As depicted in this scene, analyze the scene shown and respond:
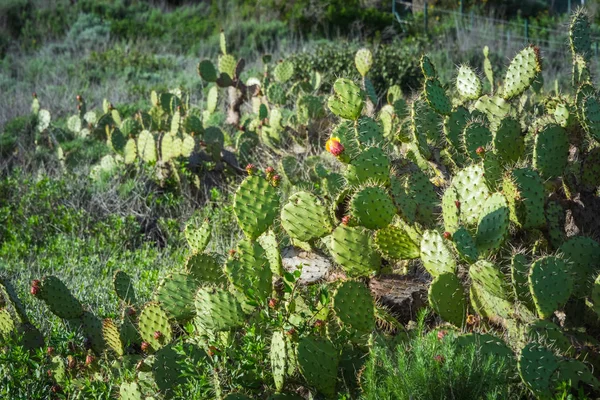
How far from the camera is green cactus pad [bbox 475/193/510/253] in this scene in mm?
3416

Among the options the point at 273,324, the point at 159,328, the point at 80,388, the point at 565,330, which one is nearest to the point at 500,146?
the point at 565,330

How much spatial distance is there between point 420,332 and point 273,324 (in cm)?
60

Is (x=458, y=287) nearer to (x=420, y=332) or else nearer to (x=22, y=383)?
(x=420, y=332)

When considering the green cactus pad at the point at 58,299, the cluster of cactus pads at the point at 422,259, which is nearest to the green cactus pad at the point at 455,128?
the cluster of cactus pads at the point at 422,259

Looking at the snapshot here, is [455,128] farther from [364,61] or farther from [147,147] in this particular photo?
[147,147]

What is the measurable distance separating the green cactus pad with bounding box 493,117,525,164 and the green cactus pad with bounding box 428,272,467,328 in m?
0.91

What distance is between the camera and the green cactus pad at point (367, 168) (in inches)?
149

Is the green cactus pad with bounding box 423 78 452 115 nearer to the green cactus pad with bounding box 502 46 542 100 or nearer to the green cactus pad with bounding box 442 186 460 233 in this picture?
the green cactus pad with bounding box 502 46 542 100

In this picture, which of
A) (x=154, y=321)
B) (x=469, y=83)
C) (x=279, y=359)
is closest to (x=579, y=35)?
(x=469, y=83)

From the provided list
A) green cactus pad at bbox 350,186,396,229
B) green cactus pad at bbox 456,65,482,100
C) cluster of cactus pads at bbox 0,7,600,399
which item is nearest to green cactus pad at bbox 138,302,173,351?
cluster of cactus pads at bbox 0,7,600,399

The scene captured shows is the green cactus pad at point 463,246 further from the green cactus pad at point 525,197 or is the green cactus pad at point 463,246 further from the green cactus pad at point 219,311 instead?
the green cactus pad at point 219,311

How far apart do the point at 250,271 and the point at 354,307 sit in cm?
47

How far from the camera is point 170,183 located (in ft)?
21.8

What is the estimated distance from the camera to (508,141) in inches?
160
